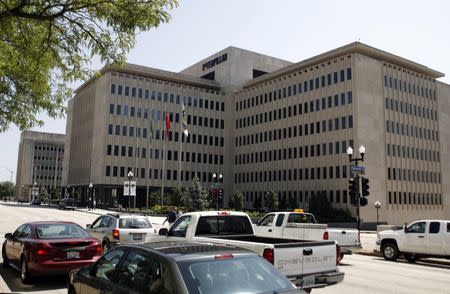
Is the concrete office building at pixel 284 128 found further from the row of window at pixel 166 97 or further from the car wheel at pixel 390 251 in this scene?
the car wheel at pixel 390 251

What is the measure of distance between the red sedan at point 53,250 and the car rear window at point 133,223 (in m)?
3.90

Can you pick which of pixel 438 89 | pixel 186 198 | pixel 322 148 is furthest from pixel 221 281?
pixel 438 89

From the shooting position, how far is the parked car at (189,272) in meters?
4.50

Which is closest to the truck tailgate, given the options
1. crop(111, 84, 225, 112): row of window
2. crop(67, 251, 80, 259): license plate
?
crop(67, 251, 80, 259): license plate

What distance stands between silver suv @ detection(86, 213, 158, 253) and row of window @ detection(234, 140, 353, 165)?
5162 centimetres

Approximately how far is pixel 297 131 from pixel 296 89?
→ 23.7 ft

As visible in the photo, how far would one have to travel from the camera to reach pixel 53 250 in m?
10.4

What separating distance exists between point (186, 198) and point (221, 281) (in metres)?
51.8

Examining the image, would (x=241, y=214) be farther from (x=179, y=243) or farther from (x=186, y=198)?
(x=186, y=198)

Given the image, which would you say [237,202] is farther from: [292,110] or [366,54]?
[366,54]

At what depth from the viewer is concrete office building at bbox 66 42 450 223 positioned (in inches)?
2547

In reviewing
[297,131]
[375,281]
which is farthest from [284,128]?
[375,281]

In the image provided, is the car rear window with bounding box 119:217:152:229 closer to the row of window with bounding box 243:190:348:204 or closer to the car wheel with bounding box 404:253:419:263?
the car wheel with bounding box 404:253:419:263

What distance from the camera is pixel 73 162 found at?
324 ft
